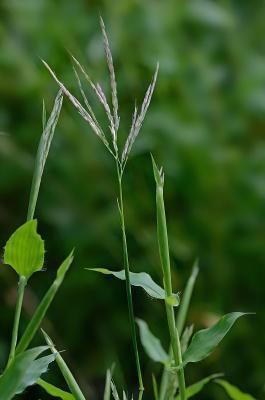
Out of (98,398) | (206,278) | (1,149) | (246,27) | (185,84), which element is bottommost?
(98,398)

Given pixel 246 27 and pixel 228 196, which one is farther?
pixel 246 27

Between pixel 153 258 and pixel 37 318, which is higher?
pixel 37 318

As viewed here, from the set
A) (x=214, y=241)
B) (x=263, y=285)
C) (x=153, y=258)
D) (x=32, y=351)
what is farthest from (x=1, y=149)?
(x=32, y=351)

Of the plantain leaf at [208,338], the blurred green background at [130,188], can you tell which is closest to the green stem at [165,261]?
the plantain leaf at [208,338]

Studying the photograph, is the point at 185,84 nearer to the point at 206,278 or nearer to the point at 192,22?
the point at 192,22

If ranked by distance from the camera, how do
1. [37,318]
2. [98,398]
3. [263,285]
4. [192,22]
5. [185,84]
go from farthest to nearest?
[192,22] < [185,84] < [263,285] < [98,398] < [37,318]

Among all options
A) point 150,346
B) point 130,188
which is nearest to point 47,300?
point 150,346

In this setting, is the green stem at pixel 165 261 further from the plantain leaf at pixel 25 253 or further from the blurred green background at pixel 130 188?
the blurred green background at pixel 130 188

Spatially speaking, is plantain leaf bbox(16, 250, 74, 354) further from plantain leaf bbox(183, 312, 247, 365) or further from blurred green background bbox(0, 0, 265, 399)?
blurred green background bbox(0, 0, 265, 399)
